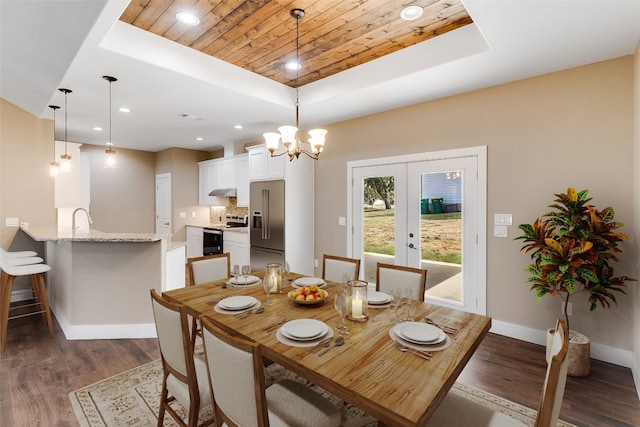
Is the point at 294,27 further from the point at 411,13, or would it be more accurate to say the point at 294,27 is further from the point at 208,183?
the point at 208,183

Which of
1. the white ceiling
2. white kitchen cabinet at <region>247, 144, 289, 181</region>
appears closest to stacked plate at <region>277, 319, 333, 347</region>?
the white ceiling

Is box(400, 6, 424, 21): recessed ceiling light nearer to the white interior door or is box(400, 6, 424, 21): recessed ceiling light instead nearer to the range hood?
the range hood

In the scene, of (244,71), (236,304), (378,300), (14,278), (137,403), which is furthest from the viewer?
(244,71)

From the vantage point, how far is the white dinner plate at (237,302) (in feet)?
6.26

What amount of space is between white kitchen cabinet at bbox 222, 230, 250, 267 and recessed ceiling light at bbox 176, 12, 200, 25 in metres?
3.48

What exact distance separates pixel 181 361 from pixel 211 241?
194 inches

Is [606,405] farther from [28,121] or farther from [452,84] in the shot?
[28,121]

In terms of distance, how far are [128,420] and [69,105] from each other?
381 cm

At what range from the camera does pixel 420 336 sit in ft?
4.95

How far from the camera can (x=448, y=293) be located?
12.4ft

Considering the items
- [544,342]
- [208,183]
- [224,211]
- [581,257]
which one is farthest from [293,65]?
[224,211]

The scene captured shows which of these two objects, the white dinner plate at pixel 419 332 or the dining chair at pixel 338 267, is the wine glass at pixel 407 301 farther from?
the dining chair at pixel 338 267

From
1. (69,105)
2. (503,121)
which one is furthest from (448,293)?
(69,105)

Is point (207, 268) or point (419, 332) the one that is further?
point (207, 268)
